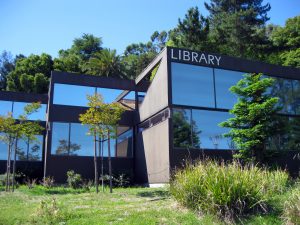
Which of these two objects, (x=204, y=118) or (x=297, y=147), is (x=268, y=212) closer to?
(x=204, y=118)

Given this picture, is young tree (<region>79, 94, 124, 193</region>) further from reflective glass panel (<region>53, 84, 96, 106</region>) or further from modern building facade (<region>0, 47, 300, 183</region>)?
reflective glass panel (<region>53, 84, 96, 106</region>)

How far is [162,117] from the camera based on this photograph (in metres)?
17.8

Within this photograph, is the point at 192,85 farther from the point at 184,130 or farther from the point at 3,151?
the point at 3,151

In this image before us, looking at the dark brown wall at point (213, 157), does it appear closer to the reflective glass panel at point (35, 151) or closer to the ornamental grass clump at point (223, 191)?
the ornamental grass clump at point (223, 191)

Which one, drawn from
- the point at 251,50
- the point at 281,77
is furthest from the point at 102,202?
the point at 251,50

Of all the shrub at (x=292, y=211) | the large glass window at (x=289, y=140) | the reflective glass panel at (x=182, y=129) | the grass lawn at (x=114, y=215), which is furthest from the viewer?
the large glass window at (x=289, y=140)

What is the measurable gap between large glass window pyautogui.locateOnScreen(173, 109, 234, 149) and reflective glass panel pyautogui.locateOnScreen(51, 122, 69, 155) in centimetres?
684

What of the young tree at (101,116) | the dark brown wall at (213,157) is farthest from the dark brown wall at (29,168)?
the dark brown wall at (213,157)

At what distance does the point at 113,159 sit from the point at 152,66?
605 centimetres

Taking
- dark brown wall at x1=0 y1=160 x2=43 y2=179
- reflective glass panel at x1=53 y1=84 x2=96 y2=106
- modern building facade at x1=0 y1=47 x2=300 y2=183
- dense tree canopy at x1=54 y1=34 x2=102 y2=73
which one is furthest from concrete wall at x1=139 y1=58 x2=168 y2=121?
dense tree canopy at x1=54 y1=34 x2=102 y2=73

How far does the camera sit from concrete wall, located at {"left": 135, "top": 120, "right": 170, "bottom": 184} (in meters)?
16.6

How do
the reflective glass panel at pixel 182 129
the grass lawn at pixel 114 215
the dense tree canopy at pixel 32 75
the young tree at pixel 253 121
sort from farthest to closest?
the dense tree canopy at pixel 32 75 → the reflective glass panel at pixel 182 129 → the young tree at pixel 253 121 → the grass lawn at pixel 114 215

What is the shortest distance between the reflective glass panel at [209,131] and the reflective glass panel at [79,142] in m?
6.50

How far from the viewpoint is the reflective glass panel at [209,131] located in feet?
55.9
